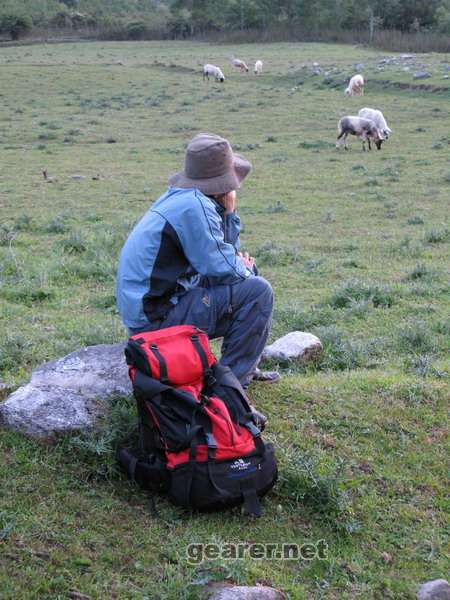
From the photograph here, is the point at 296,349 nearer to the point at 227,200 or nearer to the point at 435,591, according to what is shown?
the point at 227,200

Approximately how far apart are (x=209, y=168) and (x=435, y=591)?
253cm

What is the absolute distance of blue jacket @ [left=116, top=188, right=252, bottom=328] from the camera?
4.26 m

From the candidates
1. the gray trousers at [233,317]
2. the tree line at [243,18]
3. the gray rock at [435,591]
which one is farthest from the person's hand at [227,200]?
the tree line at [243,18]

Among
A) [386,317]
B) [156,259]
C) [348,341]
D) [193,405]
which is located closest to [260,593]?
[193,405]

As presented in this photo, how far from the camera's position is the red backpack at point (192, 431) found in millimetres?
3859

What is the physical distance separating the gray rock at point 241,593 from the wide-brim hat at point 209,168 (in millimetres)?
2167

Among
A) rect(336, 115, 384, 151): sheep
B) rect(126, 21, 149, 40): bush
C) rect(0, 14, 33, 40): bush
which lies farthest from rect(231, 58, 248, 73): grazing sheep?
rect(0, 14, 33, 40): bush

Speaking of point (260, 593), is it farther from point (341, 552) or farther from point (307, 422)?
point (307, 422)

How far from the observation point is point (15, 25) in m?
72.8

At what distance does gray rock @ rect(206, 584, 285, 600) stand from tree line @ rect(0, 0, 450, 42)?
65.7 metres

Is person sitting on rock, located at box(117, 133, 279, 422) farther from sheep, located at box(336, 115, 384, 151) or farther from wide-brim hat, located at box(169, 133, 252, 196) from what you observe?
sheep, located at box(336, 115, 384, 151)

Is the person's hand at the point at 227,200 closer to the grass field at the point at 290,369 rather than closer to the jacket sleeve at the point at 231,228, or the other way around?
the jacket sleeve at the point at 231,228

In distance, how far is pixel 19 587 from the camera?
11.0 feet

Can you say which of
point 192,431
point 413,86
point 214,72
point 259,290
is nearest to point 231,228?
point 259,290
